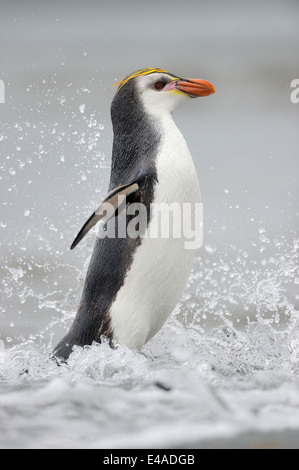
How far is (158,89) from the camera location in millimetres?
1677

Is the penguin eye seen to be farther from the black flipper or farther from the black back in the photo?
the black flipper

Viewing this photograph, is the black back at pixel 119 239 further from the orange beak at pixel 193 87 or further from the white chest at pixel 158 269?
the orange beak at pixel 193 87

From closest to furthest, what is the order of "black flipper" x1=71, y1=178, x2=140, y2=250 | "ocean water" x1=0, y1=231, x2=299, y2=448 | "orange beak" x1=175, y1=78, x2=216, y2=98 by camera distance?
1. "ocean water" x1=0, y1=231, x2=299, y2=448
2. "black flipper" x1=71, y1=178, x2=140, y2=250
3. "orange beak" x1=175, y1=78, x2=216, y2=98

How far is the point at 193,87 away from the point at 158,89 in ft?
0.31

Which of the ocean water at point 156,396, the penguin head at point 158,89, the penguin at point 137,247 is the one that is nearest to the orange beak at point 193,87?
the penguin head at point 158,89

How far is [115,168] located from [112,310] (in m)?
0.34

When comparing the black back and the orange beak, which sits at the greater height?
the orange beak

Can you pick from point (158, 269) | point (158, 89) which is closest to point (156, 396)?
point (158, 269)

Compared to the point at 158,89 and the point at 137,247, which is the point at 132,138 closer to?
the point at 158,89

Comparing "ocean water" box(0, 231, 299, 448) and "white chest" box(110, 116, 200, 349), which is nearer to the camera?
"ocean water" box(0, 231, 299, 448)

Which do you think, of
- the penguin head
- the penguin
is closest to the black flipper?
the penguin

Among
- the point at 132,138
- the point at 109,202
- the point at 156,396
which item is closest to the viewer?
the point at 156,396

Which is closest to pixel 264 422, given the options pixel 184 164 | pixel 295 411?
pixel 295 411

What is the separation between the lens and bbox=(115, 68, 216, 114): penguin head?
1654 mm
